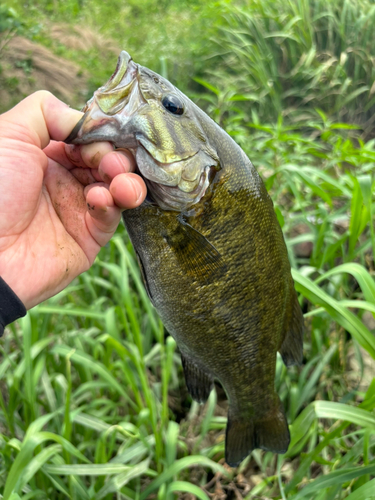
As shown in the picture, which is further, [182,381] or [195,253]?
[182,381]

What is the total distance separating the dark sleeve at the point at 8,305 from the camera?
1135mm

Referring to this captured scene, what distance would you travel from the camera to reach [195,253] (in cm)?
114

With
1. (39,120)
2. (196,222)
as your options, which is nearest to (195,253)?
(196,222)

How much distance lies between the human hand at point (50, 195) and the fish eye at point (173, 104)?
171 millimetres

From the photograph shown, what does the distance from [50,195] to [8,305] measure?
42 centimetres

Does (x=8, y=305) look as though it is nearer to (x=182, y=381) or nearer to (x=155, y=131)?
(x=155, y=131)

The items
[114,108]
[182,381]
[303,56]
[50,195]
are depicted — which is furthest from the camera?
[303,56]

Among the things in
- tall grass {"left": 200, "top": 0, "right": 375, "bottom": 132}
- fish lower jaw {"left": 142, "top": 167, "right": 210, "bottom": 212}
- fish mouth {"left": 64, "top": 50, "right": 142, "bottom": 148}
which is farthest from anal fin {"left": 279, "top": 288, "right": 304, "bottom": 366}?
tall grass {"left": 200, "top": 0, "right": 375, "bottom": 132}

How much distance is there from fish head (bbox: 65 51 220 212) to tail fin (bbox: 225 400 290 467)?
2.72 feet

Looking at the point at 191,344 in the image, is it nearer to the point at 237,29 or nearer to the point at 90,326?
the point at 90,326

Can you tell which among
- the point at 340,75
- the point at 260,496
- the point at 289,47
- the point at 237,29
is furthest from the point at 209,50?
the point at 260,496

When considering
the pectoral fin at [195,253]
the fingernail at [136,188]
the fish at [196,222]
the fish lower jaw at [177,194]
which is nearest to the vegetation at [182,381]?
the fish at [196,222]

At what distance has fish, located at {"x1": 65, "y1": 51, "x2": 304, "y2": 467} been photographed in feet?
3.53

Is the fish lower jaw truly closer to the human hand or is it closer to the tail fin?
the human hand
